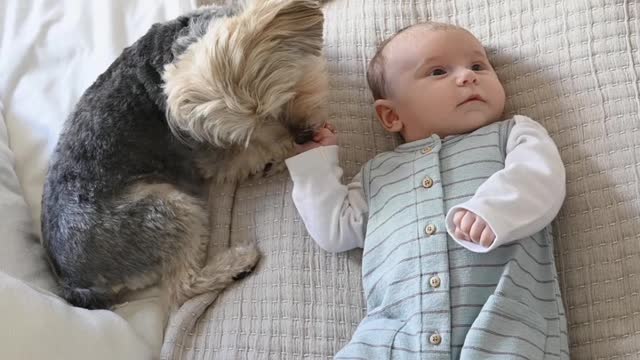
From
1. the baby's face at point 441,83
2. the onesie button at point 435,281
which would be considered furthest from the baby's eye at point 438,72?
the onesie button at point 435,281

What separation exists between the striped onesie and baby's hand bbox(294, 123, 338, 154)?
9 centimetres

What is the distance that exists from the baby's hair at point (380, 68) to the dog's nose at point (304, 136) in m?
0.19

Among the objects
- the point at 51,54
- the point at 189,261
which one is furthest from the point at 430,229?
the point at 51,54

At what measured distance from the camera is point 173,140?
1.63 m

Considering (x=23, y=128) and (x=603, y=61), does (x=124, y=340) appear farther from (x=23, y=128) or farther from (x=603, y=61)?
(x=603, y=61)

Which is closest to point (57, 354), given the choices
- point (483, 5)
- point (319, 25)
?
point (319, 25)

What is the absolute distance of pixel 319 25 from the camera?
60.4 inches

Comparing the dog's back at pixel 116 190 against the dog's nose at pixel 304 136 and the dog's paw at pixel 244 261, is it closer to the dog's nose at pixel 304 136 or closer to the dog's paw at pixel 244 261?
the dog's paw at pixel 244 261

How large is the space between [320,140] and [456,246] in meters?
0.41

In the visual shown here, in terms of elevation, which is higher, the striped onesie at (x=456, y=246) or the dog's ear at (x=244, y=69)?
A: the dog's ear at (x=244, y=69)

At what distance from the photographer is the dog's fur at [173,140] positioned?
1.48 meters

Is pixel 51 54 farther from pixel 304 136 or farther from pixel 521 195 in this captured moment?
pixel 521 195

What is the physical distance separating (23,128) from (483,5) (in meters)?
1.19

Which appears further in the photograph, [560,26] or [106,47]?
[106,47]
